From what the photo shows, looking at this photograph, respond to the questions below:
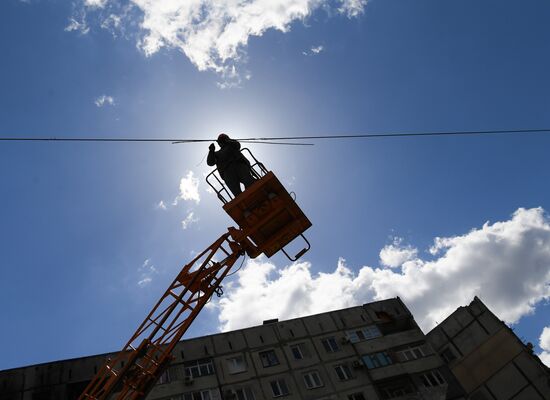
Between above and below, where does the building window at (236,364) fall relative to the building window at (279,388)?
above

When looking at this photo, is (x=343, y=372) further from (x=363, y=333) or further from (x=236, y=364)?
(x=236, y=364)

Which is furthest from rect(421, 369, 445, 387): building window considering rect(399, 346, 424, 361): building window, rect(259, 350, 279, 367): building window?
rect(259, 350, 279, 367): building window

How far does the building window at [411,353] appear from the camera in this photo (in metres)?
26.2

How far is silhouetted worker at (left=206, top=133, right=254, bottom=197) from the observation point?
39.3 ft

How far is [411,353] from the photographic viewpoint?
2648 cm

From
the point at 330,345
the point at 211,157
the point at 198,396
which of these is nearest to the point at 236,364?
the point at 198,396

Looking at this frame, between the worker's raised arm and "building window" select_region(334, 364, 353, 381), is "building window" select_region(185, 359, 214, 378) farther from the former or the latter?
the worker's raised arm

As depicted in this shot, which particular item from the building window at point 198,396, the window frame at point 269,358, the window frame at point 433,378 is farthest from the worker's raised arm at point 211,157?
the window frame at point 433,378

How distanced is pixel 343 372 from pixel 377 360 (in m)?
2.61

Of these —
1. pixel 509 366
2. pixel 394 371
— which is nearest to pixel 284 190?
pixel 394 371

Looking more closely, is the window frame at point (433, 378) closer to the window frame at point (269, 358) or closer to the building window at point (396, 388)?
the building window at point (396, 388)

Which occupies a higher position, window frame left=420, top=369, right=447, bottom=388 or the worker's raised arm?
the worker's raised arm

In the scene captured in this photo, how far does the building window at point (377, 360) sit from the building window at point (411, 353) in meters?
1.07

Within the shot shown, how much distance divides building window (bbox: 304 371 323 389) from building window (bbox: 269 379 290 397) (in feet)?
4.64
